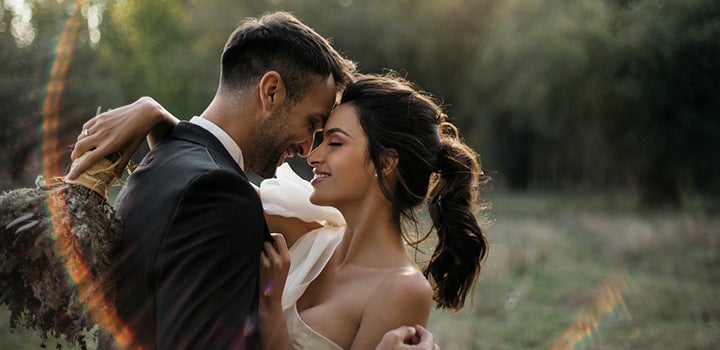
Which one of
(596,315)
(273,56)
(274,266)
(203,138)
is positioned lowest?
(596,315)

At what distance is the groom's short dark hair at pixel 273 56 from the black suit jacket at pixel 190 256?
1.97 feet

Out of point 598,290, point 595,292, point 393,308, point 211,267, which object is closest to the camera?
point 211,267

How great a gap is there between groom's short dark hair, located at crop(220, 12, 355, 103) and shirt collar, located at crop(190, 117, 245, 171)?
243 millimetres

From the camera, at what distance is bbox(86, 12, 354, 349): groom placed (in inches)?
79.0

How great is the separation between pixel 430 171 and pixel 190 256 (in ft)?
5.74

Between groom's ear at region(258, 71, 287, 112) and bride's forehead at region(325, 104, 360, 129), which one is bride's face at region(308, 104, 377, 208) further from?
groom's ear at region(258, 71, 287, 112)

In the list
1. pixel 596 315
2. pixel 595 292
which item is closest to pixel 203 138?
pixel 596 315

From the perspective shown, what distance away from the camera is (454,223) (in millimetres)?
3701

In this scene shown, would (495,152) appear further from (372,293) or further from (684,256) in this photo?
(372,293)

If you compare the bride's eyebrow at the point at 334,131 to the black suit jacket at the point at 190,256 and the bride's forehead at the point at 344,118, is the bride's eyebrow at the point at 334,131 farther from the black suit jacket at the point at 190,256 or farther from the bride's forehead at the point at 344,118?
the black suit jacket at the point at 190,256

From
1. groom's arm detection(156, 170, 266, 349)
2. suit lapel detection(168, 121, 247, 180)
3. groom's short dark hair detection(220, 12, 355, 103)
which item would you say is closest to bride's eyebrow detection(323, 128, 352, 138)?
groom's short dark hair detection(220, 12, 355, 103)

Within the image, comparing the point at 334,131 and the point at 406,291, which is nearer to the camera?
the point at 406,291

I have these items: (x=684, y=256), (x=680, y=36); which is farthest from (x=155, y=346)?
(x=680, y=36)

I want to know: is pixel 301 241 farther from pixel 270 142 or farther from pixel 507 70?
pixel 507 70
